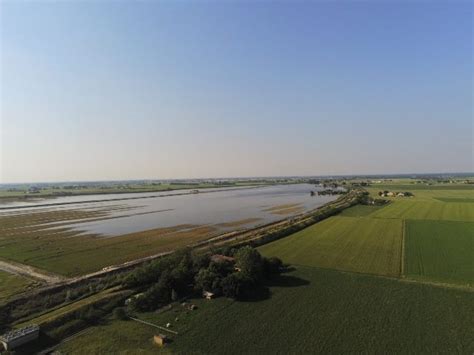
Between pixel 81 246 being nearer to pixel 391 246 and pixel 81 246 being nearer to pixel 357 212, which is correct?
pixel 391 246

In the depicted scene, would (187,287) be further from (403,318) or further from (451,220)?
(451,220)

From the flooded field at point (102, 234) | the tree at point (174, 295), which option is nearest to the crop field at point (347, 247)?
the flooded field at point (102, 234)

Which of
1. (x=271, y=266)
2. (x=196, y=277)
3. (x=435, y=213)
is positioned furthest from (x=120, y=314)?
(x=435, y=213)

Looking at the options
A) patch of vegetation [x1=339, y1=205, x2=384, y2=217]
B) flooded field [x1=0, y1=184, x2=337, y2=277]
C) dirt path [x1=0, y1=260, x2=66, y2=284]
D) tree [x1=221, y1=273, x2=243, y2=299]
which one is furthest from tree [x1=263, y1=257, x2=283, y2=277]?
patch of vegetation [x1=339, y1=205, x2=384, y2=217]

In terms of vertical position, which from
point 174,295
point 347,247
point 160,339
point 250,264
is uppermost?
point 250,264

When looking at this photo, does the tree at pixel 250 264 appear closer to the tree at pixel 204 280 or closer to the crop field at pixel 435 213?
the tree at pixel 204 280

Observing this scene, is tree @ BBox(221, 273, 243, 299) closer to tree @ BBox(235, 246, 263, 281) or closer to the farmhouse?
tree @ BBox(235, 246, 263, 281)

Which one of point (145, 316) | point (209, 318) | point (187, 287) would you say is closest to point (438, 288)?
point (209, 318)
